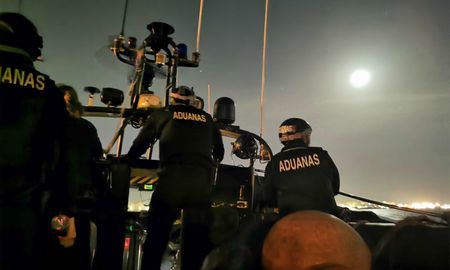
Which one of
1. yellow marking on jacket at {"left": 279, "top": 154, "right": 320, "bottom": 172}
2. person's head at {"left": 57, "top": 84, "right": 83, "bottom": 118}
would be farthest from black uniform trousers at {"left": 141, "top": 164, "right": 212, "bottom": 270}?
person's head at {"left": 57, "top": 84, "right": 83, "bottom": 118}

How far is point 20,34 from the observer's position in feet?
7.04

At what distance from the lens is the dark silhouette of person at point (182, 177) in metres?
3.28

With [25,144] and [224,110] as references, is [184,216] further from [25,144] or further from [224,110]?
[224,110]

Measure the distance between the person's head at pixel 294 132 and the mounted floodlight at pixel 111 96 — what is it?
9.30 ft

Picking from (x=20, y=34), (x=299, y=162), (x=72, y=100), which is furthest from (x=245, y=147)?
(x=20, y=34)

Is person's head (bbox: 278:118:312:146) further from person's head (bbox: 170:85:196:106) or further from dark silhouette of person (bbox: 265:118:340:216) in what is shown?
person's head (bbox: 170:85:196:106)

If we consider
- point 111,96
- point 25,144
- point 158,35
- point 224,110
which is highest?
point 158,35

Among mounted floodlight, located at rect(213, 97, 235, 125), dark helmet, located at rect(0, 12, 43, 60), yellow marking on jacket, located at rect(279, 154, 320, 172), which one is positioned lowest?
yellow marking on jacket, located at rect(279, 154, 320, 172)

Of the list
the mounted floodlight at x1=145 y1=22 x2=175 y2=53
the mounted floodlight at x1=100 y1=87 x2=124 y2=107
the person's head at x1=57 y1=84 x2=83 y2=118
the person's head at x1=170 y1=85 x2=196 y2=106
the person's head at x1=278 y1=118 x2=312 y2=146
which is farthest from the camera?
the mounted floodlight at x1=145 y1=22 x2=175 y2=53

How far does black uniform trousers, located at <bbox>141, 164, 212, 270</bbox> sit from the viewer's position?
3234 millimetres

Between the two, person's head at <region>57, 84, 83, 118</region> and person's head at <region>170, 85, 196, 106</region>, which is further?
person's head at <region>170, 85, 196, 106</region>

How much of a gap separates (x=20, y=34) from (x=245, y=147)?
Answer: 4679 millimetres

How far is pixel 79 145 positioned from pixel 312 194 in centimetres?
267

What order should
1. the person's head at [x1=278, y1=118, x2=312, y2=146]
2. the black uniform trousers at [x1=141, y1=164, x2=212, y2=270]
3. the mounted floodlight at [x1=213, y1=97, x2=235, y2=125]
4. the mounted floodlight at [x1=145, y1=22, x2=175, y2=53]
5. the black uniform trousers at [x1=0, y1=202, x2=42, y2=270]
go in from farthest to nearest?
the mounted floodlight at [x1=213, y1=97, x2=235, y2=125]
the mounted floodlight at [x1=145, y1=22, x2=175, y2=53]
the person's head at [x1=278, y1=118, x2=312, y2=146]
the black uniform trousers at [x1=141, y1=164, x2=212, y2=270]
the black uniform trousers at [x1=0, y1=202, x2=42, y2=270]
